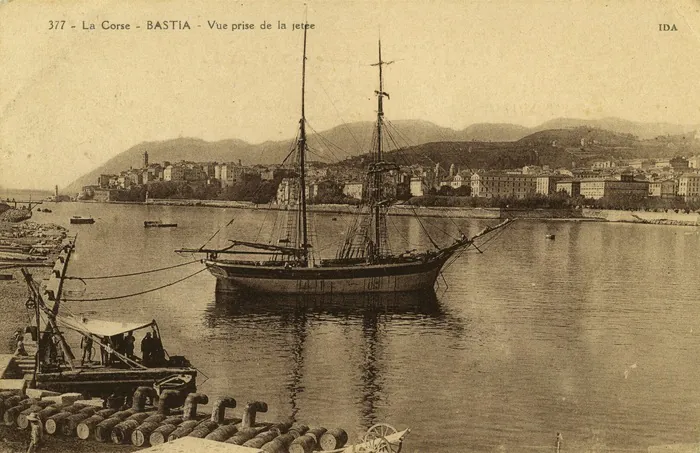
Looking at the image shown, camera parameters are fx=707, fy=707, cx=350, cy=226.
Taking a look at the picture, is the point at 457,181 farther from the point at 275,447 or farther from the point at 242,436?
the point at 275,447

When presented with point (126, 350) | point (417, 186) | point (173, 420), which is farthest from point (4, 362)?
point (417, 186)

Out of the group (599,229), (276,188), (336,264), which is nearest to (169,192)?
(276,188)

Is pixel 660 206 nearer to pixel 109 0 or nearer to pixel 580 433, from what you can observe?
pixel 580 433

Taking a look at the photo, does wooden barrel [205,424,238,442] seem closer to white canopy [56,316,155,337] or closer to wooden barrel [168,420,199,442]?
wooden barrel [168,420,199,442]

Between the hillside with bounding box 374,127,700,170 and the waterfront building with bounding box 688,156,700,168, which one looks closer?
the hillside with bounding box 374,127,700,170

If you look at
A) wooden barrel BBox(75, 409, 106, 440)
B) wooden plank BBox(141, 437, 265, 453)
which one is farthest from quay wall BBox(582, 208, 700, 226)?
wooden plank BBox(141, 437, 265, 453)
